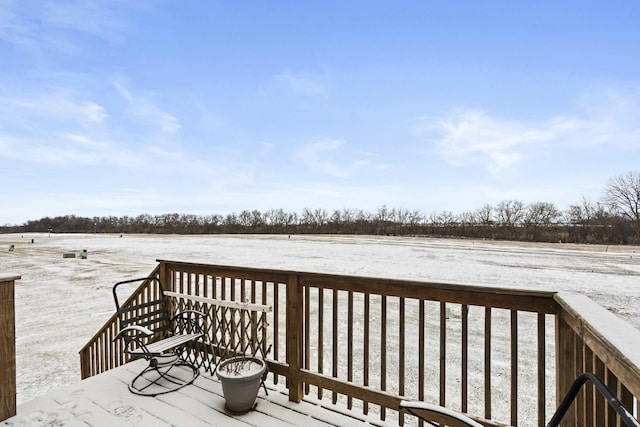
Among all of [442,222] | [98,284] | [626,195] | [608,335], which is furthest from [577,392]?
[442,222]

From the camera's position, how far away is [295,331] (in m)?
2.53

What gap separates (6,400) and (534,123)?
2392 centimetres

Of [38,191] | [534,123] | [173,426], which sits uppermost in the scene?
[534,123]

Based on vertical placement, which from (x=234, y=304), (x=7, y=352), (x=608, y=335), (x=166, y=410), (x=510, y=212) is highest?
(x=510, y=212)

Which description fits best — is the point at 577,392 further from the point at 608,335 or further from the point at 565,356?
the point at 565,356

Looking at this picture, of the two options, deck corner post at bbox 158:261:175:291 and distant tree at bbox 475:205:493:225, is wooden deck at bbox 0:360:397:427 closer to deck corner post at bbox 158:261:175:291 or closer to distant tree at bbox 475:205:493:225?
deck corner post at bbox 158:261:175:291

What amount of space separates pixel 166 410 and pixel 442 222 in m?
42.7

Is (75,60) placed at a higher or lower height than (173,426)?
higher

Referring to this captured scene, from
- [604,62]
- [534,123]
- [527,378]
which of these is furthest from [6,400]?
[534,123]

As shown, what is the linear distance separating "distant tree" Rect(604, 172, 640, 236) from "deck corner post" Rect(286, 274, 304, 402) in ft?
129

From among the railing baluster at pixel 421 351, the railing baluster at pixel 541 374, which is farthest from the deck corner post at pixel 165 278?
the railing baluster at pixel 541 374

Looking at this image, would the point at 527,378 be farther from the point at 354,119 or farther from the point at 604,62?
the point at 354,119

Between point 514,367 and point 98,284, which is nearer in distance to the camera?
point 514,367

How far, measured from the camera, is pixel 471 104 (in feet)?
56.1
